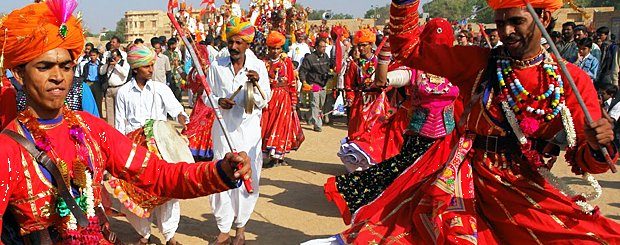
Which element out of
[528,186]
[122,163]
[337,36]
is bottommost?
[337,36]

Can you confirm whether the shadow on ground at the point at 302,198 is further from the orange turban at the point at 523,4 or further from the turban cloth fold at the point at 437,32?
the orange turban at the point at 523,4

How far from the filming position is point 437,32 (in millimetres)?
4176

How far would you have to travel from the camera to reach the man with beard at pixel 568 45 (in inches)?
474

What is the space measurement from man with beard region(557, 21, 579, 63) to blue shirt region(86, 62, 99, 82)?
9605mm

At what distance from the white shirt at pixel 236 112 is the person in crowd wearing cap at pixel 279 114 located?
3.71 m

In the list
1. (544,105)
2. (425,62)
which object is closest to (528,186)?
(544,105)

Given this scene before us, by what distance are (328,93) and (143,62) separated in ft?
30.1

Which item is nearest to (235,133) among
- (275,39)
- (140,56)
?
(140,56)

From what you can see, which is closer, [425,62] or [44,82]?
[44,82]

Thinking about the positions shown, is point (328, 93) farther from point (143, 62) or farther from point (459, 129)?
point (459, 129)

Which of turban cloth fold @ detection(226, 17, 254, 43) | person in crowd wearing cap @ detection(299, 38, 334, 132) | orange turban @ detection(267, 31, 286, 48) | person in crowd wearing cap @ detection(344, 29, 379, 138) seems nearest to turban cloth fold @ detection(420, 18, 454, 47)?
turban cloth fold @ detection(226, 17, 254, 43)

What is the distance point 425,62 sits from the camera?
3625 mm

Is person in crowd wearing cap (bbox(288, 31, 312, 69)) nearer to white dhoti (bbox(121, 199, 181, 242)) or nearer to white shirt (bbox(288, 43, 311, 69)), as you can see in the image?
white shirt (bbox(288, 43, 311, 69))

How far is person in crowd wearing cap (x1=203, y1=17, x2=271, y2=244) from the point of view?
5980mm
